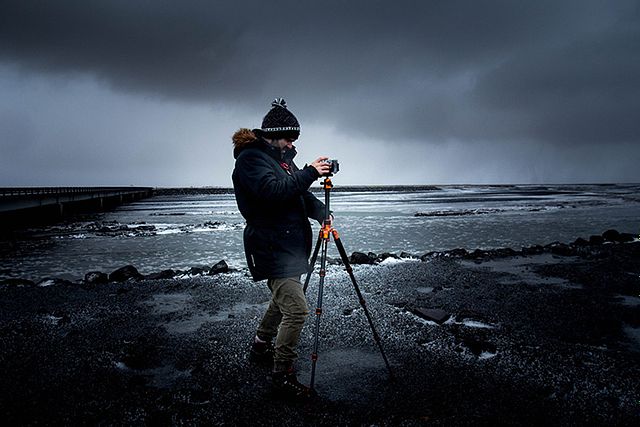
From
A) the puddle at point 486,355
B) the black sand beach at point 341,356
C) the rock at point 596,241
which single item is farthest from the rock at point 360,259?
the rock at point 596,241

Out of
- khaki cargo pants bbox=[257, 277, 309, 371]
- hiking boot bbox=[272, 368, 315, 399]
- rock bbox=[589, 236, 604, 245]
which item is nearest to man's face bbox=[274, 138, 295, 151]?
khaki cargo pants bbox=[257, 277, 309, 371]

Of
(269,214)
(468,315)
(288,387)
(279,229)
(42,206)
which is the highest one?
(269,214)

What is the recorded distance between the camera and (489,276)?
888 cm

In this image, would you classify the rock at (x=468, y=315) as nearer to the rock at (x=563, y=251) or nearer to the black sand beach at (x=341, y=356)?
the black sand beach at (x=341, y=356)

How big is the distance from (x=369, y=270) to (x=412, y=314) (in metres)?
3.57

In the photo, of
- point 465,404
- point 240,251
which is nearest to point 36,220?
point 240,251

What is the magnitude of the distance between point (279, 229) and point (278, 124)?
1.07 m

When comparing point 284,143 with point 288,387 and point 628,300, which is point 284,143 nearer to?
point 288,387

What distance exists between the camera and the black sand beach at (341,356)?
3.37 meters

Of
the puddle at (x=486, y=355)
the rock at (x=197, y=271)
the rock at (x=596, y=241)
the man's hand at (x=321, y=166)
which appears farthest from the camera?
the rock at (x=596, y=241)

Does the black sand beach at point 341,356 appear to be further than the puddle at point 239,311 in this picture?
No

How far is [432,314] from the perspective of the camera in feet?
19.2

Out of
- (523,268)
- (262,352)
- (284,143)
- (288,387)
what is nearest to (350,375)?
(288,387)

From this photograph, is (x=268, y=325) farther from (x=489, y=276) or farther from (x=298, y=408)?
(x=489, y=276)
